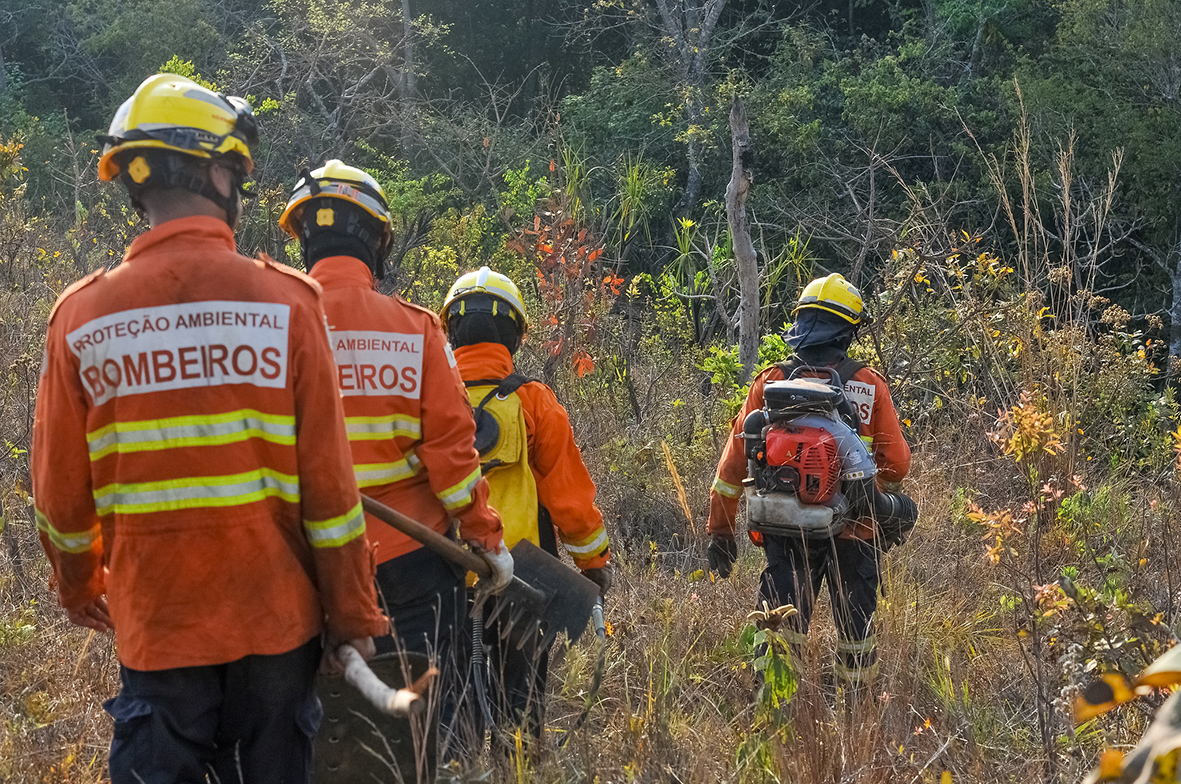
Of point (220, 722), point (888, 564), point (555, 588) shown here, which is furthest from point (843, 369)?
point (220, 722)

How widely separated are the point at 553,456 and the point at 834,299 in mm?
1354

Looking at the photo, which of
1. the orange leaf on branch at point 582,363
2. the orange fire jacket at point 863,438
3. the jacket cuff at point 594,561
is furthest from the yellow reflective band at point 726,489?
the orange leaf on branch at point 582,363

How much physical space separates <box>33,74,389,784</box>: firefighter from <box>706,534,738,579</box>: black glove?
8.00 feet

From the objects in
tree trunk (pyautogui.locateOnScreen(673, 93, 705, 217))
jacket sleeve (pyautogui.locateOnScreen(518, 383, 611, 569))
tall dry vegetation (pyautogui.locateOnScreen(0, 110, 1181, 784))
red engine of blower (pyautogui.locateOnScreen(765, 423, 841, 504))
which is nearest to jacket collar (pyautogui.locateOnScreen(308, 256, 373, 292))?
jacket sleeve (pyautogui.locateOnScreen(518, 383, 611, 569))

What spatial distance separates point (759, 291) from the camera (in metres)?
8.50

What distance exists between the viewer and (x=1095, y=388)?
25.1ft

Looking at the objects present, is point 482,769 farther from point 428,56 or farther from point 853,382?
point 428,56

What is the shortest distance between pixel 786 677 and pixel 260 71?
44.6 ft

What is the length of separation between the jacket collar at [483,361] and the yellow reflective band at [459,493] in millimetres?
711

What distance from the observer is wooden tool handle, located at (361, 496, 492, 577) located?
268cm

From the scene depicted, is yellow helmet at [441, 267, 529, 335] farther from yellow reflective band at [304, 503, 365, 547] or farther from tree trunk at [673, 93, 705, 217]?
tree trunk at [673, 93, 705, 217]

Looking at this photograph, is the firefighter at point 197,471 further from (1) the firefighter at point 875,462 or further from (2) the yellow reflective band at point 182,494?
(1) the firefighter at point 875,462

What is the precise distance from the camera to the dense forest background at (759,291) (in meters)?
3.44

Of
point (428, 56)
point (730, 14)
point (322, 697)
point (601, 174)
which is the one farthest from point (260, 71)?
point (322, 697)
